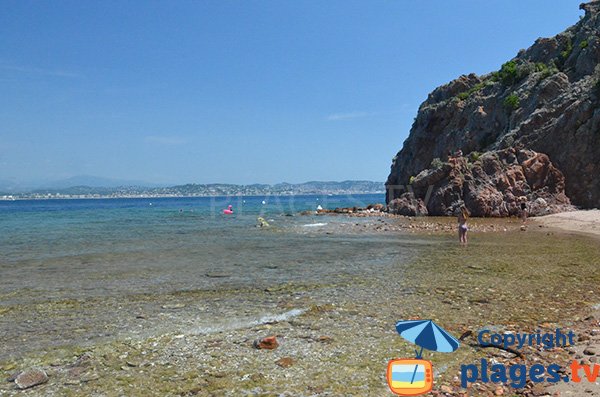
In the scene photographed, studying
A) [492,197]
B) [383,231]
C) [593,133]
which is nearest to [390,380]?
[383,231]

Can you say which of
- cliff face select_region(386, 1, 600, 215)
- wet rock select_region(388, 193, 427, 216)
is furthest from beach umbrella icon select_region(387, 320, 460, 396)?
wet rock select_region(388, 193, 427, 216)

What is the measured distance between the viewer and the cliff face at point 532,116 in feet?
148

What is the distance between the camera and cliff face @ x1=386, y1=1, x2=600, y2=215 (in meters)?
45.2

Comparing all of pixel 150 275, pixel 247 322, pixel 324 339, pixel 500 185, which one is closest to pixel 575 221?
pixel 500 185

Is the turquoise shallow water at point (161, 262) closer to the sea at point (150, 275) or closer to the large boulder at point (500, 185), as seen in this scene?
the sea at point (150, 275)

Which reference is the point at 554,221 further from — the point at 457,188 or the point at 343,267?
the point at 343,267

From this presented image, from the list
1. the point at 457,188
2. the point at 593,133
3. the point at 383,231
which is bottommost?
the point at 383,231

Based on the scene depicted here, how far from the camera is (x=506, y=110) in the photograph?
58156 mm

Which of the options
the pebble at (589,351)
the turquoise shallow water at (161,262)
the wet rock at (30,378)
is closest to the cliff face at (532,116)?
the turquoise shallow water at (161,262)

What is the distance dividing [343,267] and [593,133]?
130 ft

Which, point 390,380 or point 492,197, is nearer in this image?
point 390,380

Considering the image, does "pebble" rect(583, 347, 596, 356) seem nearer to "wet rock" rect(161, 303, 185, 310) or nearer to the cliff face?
"wet rock" rect(161, 303, 185, 310)

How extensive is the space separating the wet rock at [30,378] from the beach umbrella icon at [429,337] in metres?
6.38

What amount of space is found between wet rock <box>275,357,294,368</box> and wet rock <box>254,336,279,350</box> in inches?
Result: 23.1
